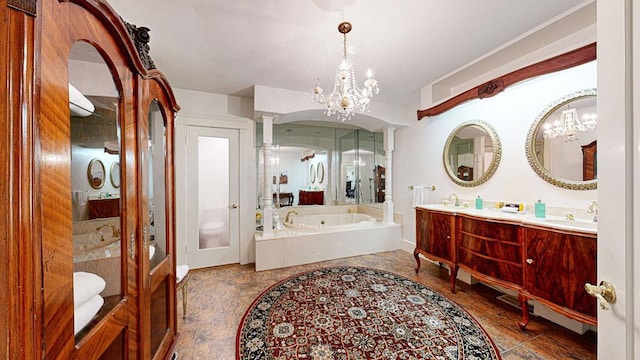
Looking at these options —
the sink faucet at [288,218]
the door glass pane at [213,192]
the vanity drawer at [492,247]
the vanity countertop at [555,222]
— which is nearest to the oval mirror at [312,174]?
the sink faucet at [288,218]

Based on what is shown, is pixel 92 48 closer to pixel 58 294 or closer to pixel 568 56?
pixel 58 294

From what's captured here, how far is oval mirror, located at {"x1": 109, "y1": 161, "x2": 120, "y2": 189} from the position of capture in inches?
37.6

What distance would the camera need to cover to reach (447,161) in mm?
3307

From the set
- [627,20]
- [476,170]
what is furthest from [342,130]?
[627,20]

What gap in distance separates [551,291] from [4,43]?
3.03 meters

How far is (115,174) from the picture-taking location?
96 cm

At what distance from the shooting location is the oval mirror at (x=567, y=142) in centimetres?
196

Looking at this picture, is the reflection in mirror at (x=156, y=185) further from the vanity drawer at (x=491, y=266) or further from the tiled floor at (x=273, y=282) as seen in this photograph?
the vanity drawer at (x=491, y=266)

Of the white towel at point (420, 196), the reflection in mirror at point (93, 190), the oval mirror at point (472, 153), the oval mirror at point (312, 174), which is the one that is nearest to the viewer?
the reflection in mirror at point (93, 190)

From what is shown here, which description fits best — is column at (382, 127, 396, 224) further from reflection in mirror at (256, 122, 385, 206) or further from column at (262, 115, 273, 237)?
column at (262, 115, 273, 237)

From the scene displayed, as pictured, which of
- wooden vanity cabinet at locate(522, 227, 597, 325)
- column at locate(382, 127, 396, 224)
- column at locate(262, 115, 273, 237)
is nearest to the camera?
wooden vanity cabinet at locate(522, 227, 597, 325)

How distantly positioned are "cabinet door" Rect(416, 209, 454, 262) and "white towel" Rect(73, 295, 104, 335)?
291 cm

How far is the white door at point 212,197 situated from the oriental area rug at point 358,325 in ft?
4.12

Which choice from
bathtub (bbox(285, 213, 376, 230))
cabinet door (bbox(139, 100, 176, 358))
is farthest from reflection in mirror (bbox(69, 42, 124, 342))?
bathtub (bbox(285, 213, 376, 230))
